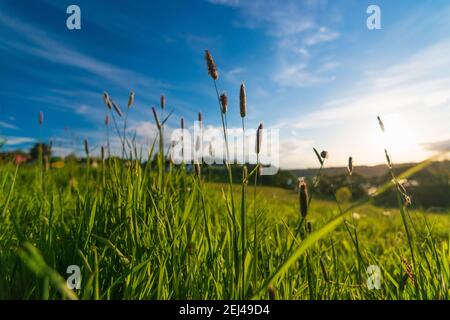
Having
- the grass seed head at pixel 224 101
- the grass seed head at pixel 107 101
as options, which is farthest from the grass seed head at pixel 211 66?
the grass seed head at pixel 107 101

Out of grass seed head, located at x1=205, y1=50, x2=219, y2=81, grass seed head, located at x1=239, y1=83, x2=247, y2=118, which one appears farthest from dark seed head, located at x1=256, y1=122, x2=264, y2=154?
grass seed head, located at x1=205, y1=50, x2=219, y2=81

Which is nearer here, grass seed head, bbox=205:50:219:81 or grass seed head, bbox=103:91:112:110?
grass seed head, bbox=205:50:219:81

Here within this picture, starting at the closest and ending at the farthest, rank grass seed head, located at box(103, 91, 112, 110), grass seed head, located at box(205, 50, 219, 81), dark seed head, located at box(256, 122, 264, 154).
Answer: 1. dark seed head, located at box(256, 122, 264, 154)
2. grass seed head, located at box(205, 50, 219, 81)
3. grass seed head, located at box(103, 91, 112, 110)

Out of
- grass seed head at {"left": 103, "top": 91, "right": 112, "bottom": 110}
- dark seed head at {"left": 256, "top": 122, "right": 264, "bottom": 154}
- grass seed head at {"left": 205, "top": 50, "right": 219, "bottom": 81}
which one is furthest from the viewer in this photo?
grass seed head at {"left": 103, "top": 91, "right": 112, "bottom": 110}

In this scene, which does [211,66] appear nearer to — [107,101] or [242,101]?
[242,101]

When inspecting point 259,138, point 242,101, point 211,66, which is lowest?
point 259,138

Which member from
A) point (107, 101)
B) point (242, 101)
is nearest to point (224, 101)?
point (242, 101)

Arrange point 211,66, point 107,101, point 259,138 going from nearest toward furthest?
point 259,138, point 211,66, point 107,101

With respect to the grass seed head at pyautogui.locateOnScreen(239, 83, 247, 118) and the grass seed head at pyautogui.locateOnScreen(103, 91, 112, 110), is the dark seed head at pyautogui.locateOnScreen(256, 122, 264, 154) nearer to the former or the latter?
the grass seed head at pyautogui.locateOnScreen(239, 83, 247, 118)
